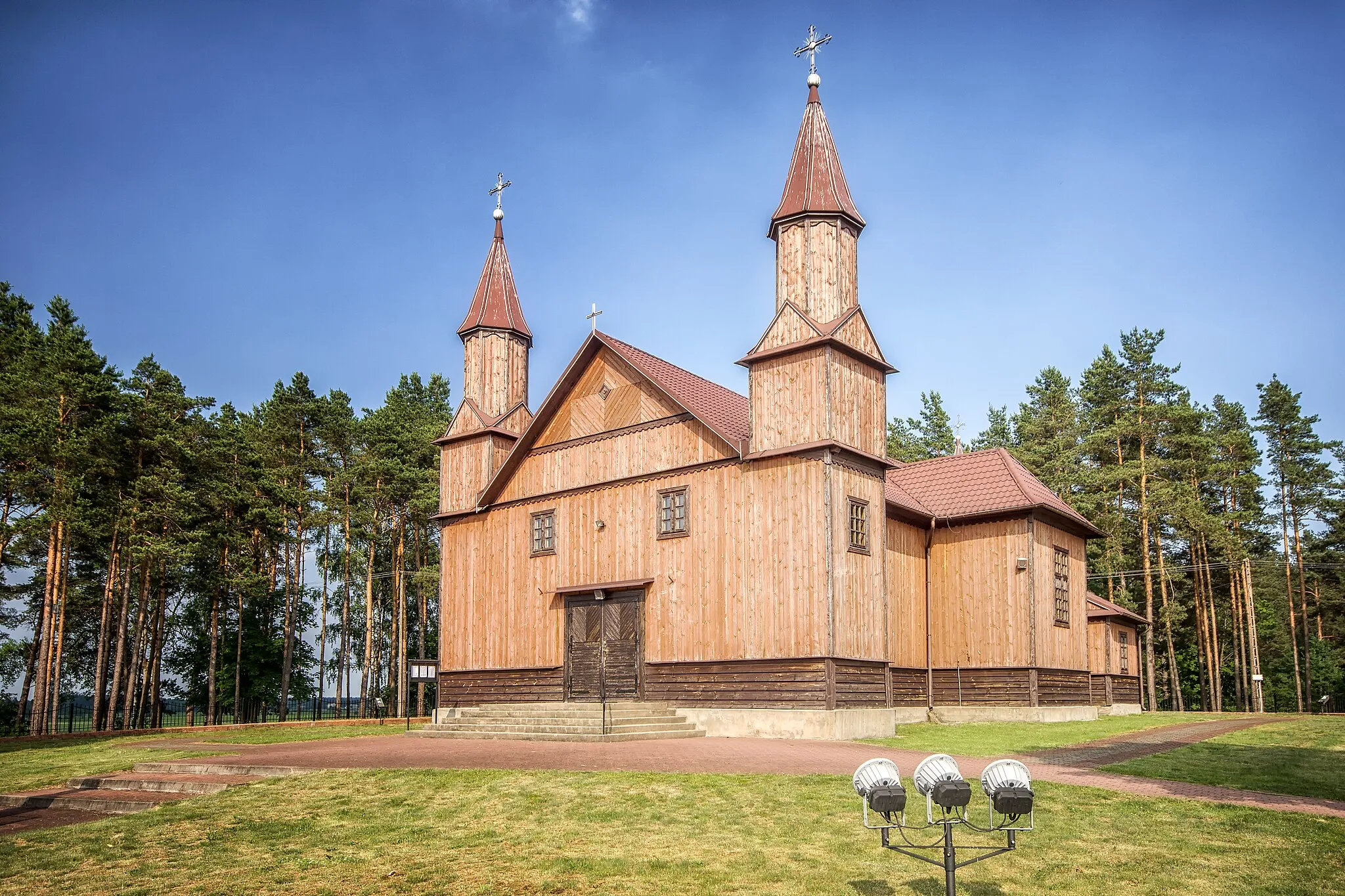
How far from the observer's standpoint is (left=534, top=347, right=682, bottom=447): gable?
76.2 ft

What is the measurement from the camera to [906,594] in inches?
976

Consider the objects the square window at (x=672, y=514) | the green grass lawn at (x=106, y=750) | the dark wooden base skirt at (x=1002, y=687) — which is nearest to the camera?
the green grass lawn at (x=106, y=750)

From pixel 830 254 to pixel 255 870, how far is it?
1672cm

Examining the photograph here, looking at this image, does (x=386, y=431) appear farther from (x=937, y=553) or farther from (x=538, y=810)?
(x=538, y=810)

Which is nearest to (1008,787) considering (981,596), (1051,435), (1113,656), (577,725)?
(577,725)

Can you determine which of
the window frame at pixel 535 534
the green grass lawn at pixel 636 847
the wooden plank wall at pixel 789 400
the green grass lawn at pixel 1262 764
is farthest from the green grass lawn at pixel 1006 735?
the window frame at pixel 535 534

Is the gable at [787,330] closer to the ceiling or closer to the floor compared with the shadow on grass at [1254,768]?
closer to the ceiling

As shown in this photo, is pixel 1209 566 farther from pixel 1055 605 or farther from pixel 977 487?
pixel 977 487

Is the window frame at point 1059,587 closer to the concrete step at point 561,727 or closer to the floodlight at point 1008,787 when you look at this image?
the concrete step at point 561,727

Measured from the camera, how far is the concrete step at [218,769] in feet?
43.8

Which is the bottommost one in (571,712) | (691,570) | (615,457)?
(571,712)

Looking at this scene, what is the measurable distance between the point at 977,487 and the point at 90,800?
20879 mm

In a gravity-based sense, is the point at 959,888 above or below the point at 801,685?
below

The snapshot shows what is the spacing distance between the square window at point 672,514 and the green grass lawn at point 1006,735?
20.4 ft
